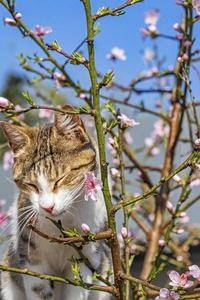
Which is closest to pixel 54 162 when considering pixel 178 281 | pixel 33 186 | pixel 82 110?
pixel 33 186

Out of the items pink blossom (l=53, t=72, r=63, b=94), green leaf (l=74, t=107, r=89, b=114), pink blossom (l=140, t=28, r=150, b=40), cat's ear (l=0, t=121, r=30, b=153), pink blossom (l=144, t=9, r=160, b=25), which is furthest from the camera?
pink blossom (l=144, t=9, r=160, b=25)

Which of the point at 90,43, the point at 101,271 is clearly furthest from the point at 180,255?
the point at 90,43

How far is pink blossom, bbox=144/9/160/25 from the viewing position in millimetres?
1963

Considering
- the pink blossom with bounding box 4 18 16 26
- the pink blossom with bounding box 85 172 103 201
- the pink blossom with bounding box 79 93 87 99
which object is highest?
the pink blossom with bounding box 4 18 16 26

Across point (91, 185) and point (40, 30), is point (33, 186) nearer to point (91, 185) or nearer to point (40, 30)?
point (91, 185)

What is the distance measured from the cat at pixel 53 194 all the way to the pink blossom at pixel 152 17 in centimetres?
87

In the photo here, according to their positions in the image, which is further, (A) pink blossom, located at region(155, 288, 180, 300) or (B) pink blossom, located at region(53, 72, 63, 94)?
(B) pink blossom, located at region(53, 72, 63, 94)

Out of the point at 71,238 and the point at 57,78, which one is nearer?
the point at 71,238

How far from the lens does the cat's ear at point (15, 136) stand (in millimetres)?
1306

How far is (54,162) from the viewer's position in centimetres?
125

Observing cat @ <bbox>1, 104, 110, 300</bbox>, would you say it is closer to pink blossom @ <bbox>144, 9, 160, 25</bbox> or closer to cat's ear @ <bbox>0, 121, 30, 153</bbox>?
cat's ear @ <bbox>0, 121, 30, 153</bbox>

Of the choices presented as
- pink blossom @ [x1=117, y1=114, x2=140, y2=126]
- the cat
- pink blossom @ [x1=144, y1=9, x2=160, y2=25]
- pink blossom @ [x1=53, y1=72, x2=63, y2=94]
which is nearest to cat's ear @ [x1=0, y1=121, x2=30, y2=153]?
the cat

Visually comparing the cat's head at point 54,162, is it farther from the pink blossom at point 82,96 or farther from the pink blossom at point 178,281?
the pink blossom at point 178,281

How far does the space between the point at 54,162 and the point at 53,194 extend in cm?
13
